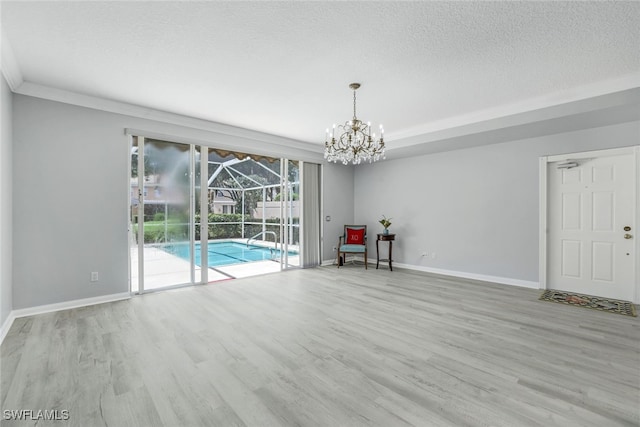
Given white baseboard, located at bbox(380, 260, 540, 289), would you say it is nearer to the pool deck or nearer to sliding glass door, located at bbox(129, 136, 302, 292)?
sliding glass door, located at bbox(129, 136, 302, 292)

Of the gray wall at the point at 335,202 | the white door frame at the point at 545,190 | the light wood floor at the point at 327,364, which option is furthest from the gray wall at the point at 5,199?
the white door frame at the point at 545,190

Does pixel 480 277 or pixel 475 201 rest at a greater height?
pixel 475 201

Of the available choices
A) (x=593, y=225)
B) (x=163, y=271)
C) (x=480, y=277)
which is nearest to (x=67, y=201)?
(x=163, y=271)

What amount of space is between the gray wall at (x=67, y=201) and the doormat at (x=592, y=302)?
20.3ft

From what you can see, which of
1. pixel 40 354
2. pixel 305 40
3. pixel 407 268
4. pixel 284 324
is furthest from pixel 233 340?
pixel 407 268

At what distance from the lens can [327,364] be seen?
90.7 inches

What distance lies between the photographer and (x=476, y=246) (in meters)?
5.27

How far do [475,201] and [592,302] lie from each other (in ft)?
7.18

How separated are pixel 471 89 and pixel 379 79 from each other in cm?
125

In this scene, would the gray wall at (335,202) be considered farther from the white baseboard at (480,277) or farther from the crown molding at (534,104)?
the crown molding at (534,104)

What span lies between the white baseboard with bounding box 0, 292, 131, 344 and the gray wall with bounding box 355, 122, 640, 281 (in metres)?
5.25

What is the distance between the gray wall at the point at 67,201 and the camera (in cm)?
336

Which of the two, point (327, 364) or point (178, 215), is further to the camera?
point (178, 215)

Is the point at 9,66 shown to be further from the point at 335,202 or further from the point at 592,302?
the point at 592,302
